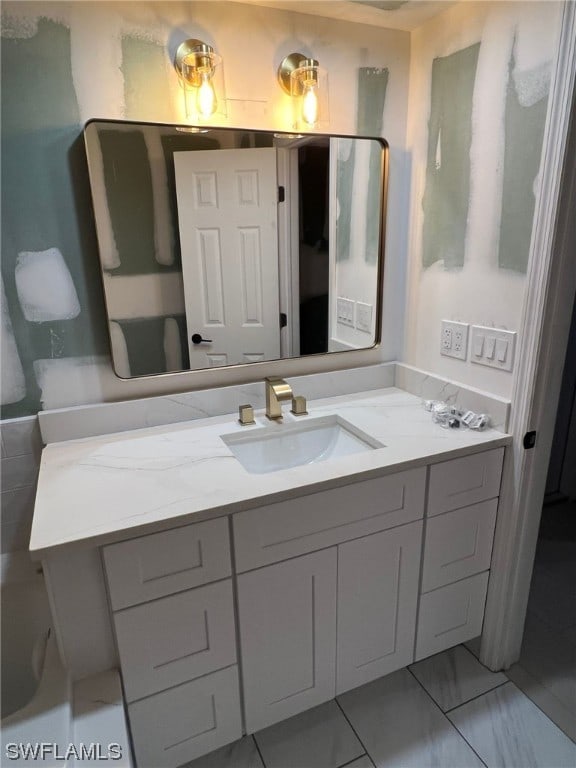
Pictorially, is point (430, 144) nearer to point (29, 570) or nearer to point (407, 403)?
point (407, 403)

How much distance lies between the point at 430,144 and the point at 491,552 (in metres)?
1.34

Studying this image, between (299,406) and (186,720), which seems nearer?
(186,720)

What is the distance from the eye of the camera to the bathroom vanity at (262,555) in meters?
1.08

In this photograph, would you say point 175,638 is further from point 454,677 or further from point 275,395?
point 454,677

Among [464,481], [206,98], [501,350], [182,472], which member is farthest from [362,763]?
[206,98]

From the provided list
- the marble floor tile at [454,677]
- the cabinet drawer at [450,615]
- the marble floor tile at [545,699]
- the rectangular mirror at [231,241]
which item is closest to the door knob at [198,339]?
the rectangular mirror at [231,241]

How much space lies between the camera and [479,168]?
55.0 inches

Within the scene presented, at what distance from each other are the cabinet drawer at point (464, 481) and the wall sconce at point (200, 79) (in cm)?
120

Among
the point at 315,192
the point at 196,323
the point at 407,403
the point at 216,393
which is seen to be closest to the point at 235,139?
the point at 315,192

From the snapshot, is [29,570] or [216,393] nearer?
[29,570]

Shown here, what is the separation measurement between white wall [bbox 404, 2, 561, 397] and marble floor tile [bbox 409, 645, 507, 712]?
0.96 metres

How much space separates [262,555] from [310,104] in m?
1.32

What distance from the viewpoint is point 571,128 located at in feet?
3.73

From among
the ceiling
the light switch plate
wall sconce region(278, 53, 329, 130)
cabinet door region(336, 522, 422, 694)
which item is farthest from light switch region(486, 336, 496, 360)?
the ceiling
